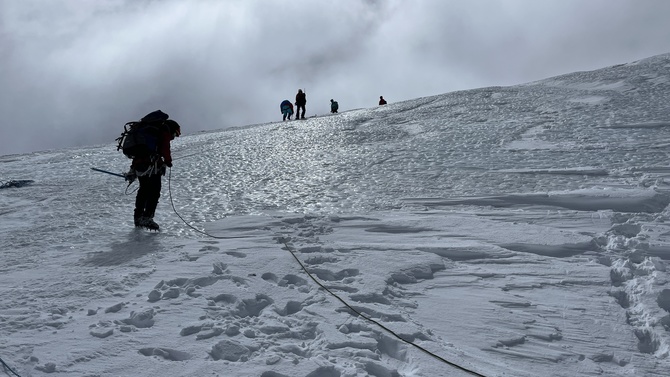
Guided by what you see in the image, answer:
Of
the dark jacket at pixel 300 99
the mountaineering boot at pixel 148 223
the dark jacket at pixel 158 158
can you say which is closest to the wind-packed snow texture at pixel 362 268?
the mountaineering boot at pixel 148 223

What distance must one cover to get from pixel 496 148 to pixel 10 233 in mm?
9424

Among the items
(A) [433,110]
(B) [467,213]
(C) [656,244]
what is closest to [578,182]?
(B) [467,213]

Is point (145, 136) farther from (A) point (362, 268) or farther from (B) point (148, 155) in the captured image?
(A) point (362, 268)

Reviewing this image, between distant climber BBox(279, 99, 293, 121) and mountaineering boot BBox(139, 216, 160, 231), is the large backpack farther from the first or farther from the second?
distant climber BBox(279, 99, 293, 121)

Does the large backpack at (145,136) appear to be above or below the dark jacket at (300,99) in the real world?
below

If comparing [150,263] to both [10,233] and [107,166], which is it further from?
[107,166]

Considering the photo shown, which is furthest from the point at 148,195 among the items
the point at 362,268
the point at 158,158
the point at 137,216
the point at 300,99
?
the point at 300,99

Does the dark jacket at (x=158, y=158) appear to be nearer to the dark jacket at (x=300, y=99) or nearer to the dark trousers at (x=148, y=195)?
the dark trousers at (x=148, y=195)

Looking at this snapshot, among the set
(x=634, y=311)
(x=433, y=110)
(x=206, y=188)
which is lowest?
(x=634, y=311)

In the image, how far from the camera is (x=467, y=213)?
24.8 ft

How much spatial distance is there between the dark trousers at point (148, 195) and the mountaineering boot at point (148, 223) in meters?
0.06

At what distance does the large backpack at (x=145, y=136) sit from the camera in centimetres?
705

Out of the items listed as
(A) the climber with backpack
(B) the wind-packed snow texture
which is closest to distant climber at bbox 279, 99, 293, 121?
(B) the wind-packed snow texture

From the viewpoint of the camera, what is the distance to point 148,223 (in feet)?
23.5
